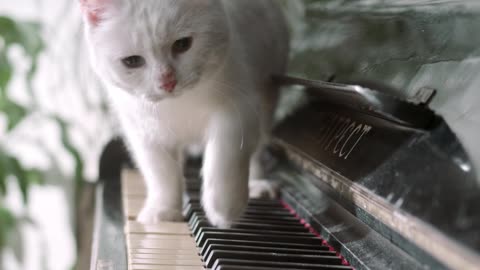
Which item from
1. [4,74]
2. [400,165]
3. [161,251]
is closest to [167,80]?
[161,251]

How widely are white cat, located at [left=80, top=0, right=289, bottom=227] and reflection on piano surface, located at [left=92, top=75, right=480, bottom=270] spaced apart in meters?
0.07

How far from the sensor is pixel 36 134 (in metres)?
2.53

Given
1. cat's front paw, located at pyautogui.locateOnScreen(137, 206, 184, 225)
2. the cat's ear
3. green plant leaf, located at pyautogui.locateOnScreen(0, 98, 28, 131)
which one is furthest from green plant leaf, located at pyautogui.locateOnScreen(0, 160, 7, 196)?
the cat's ear

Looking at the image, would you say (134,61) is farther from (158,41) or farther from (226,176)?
(226,176)

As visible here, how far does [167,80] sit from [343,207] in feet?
1.29

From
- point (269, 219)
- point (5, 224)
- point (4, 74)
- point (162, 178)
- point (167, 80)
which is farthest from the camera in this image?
point (5, 224)

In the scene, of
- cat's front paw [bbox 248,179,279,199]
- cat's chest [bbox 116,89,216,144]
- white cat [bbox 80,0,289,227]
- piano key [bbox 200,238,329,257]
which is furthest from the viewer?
cat's front paw [bbox 248,179,279,199]

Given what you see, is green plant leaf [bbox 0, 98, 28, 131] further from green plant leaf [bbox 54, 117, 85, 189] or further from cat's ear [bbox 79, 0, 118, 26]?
cat's ear [bbox 79, 0, 118, 26]

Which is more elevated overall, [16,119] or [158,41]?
[16,119]

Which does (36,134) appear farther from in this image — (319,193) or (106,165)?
(319,193)

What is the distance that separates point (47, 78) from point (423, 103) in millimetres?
2136

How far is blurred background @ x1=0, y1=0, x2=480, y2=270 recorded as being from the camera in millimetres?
860

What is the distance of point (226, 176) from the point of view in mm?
1174

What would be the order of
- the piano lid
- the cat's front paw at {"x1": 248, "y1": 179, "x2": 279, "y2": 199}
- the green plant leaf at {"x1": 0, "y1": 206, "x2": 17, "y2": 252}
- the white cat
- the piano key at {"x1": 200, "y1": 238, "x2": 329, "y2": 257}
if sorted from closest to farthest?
the piano lid
the piano key at {"x1": 200, "y1": 238, "x2": 329, "y2": 257}
the white cat
the cat's front paw at {"x1": 248, "y1": 179, "x2": 279, "y2": 199}
the green plant leaf at {"x1": 0, "y1": 206, "x2": 17, "y2": 252}
